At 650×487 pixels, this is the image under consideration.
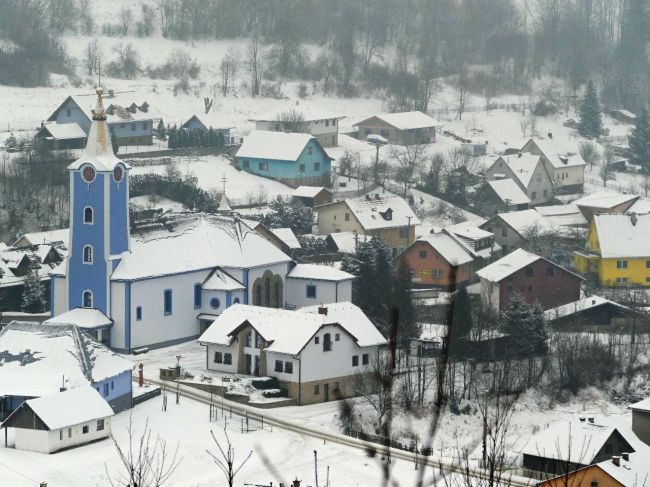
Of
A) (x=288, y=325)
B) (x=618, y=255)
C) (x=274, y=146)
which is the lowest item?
(x=618, y=255)

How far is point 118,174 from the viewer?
59125mm

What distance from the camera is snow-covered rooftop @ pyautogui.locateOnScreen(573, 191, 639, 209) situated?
8156 cm

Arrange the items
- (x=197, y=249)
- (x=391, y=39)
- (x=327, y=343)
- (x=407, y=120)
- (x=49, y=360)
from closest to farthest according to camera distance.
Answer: (x=49, y=360) < (x=327, y=343) < (x=197, y=249) < (x=407, y=120) < (x=391, y=39)

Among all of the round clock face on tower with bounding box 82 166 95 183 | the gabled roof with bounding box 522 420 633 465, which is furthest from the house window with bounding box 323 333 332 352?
the round clock face on tower with bounding box 82 166 95 183

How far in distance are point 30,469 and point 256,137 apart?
4111 cm

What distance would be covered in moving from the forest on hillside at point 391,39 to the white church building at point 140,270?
34.6 metres

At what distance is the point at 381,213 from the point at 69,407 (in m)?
29.1

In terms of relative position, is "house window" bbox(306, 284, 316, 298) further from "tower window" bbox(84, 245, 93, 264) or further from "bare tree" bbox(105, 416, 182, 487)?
"bare tree" bbox(105, 416, 182, 487)

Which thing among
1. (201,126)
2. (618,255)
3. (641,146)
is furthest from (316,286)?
(641,146)

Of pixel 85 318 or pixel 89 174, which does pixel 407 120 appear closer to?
pixel 89 174

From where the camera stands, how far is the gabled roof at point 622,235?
235 feet

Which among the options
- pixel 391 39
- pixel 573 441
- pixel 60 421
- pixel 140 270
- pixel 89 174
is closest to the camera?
pixel 60 421

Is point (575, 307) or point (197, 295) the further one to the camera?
point (575, 307)

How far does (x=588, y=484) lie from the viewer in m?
43.8
